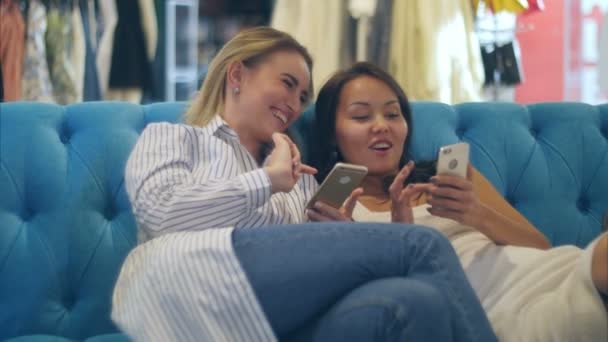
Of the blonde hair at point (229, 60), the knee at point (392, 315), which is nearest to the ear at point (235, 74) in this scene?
the blonde hair at point (229, 60)

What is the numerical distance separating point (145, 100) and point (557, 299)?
5.36 feet

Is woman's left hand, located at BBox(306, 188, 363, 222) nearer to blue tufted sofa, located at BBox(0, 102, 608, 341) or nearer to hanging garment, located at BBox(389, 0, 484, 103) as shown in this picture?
blue tufted sofa, located at BBox(0, 102, 608, 341)

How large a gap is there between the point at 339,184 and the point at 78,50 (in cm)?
129

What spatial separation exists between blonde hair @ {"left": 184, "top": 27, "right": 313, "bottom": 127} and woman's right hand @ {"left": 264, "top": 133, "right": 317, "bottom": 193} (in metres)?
0.22

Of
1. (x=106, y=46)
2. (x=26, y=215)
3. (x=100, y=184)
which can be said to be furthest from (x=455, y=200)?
(x=106, y=46)

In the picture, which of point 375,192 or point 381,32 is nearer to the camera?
point 375,192

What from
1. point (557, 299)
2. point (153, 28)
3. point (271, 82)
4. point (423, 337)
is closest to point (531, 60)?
point (153, 28)

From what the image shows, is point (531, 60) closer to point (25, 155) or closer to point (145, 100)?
point (145, 100)

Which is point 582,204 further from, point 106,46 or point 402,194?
point 106,46

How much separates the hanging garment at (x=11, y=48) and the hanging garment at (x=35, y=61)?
0.02 m

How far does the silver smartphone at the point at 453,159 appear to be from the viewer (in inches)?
49.6

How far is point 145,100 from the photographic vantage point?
2316 millimetres

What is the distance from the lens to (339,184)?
1.26 metres

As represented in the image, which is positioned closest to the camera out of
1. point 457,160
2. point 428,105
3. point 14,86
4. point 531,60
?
point 457,160
